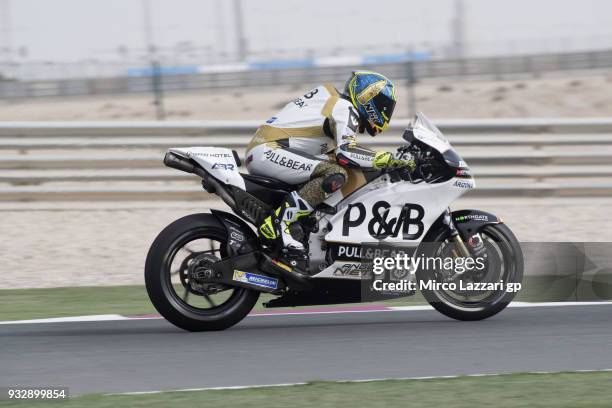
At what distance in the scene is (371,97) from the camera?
7258 millimetres

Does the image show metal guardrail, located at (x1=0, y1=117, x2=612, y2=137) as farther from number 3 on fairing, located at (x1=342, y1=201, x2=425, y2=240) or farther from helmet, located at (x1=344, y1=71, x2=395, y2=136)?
number 3 on fairing, located at (x1=342, y1=201, x2=425, y2=240)

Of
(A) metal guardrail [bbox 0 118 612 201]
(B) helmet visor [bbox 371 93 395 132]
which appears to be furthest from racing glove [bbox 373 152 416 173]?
(A) metal guardrail [bbox 0 118 612 201]

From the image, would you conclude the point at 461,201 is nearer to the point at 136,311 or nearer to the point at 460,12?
the point at 136,311

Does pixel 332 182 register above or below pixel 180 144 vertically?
above

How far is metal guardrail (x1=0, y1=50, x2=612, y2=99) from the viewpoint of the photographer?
4017cm

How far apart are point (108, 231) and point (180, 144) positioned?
1.64 m

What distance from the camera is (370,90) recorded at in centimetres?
725

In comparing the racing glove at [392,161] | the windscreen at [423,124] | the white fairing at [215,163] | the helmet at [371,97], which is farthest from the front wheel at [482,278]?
the white fairing at [215,163]

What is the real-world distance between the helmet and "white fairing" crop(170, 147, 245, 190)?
94 centimetres

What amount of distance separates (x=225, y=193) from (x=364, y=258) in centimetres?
104

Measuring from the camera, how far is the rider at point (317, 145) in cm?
711

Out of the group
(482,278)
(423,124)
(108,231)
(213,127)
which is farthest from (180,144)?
(482,278)

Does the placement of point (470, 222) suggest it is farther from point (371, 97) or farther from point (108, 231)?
point (108, 231)

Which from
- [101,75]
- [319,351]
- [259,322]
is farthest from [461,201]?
[101,75]
